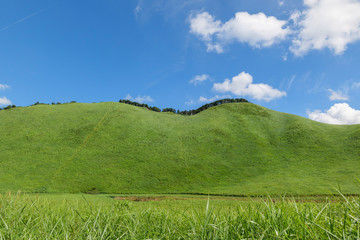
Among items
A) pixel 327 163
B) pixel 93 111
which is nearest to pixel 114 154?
pixel 93 111

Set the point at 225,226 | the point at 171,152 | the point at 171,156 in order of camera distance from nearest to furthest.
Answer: the point at 225,226
the point at 171,156
the point at 171,152

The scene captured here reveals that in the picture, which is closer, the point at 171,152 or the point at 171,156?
the point at 171,156

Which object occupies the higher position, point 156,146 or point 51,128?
point 51,128

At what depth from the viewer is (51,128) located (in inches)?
2351

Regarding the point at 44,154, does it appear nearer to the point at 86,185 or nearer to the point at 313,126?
the point at 86,185

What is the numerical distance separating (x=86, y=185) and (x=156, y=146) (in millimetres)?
18534

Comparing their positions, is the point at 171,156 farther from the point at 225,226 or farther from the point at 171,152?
the point at 225,226

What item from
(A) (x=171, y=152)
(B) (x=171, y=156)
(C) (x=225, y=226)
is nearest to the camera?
(C) (x=225, y=226)

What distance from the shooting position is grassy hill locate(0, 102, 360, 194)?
4003 cm

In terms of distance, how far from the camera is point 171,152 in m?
52.9

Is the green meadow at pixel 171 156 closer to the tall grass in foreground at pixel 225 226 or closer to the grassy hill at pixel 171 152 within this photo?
the grassy hill at pixel 171 152

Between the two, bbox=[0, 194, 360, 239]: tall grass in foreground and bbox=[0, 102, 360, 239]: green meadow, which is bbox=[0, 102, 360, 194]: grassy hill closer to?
bbox=[0, 102, 360, 239]: green meadow

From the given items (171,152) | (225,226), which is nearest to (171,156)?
(171,152)

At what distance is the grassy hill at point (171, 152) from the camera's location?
131 ft
